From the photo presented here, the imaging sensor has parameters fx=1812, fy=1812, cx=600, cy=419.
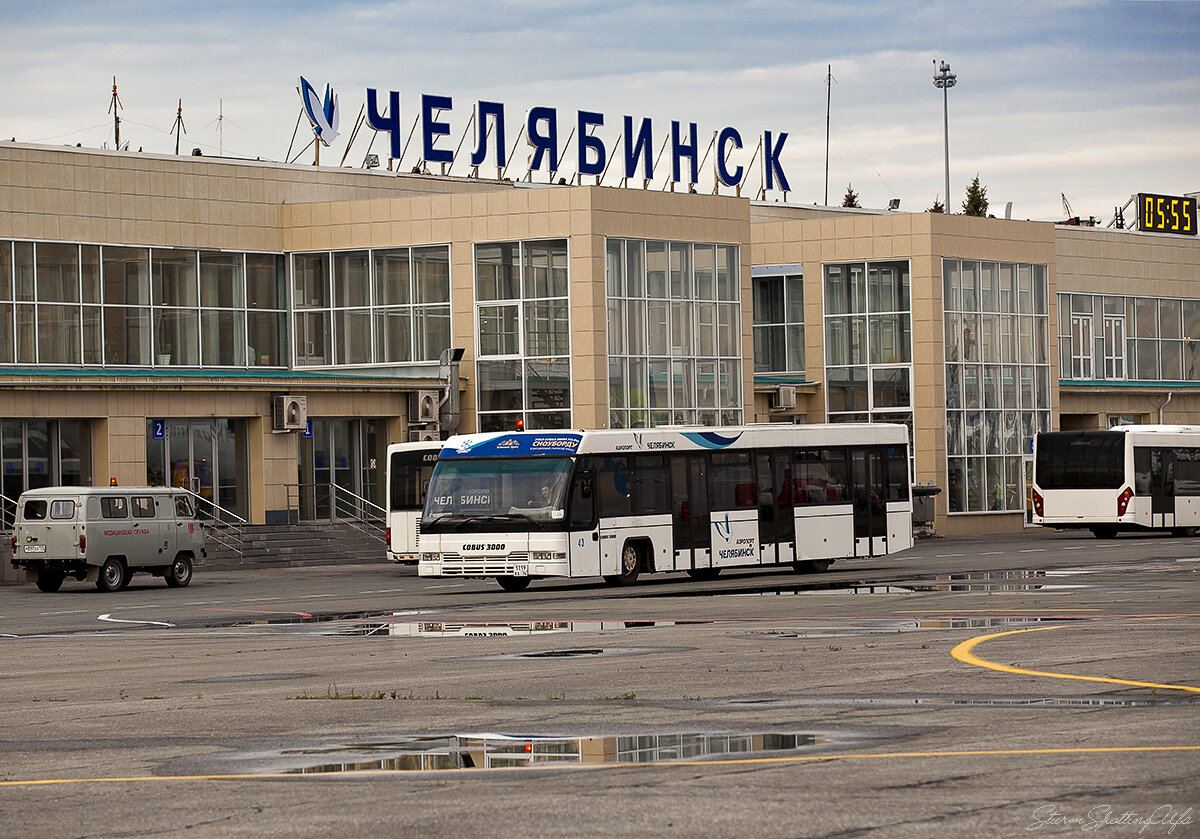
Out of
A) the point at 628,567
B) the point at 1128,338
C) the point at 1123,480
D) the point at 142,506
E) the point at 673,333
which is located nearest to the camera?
the point at 628,567

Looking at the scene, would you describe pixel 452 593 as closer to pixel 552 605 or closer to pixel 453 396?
pixel 552 605

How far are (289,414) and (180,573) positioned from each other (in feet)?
38.7

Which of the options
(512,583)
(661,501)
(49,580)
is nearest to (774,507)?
(661,501)

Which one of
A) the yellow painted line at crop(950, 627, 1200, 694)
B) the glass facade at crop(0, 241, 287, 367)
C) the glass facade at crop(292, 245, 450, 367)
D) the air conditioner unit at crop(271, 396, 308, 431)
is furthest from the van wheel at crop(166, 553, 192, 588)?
the yellow painted line at crop(950, 627, 1200, 694)

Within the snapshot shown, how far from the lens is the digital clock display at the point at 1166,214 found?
77.8m

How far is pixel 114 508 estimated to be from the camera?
36375 millimetres

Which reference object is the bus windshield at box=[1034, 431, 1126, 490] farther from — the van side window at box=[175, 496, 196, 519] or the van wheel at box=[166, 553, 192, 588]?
the van wheel at box=[166, 553, 192, 588]

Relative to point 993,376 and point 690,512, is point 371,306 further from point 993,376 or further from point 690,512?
point 690,512

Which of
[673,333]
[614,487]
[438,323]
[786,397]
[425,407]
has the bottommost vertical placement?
[614,487]

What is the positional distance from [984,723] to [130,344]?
4544cm

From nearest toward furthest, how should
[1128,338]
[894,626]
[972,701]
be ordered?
[972,701] < [894,626] < [1128,338]

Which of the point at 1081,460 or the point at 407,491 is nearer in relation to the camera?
the point at 407,491

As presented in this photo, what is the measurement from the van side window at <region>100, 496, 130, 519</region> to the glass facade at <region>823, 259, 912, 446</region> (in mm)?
30865

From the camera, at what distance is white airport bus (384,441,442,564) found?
38.7m
